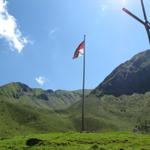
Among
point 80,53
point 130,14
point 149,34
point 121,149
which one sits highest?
point 80,53

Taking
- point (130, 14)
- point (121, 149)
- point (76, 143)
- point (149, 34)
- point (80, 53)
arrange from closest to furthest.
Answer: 1. point (149, 34)
2. point (130, 14)
3. point (121, 149)
4. point (76, 143)
5. point (80, 53)

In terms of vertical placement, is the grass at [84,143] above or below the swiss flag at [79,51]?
below

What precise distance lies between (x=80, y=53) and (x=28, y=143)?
2493 cm

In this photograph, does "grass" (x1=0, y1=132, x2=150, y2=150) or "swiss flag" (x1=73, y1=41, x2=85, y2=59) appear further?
"swiss flag" (x1=73, y1=41, x2=85, y2=59)

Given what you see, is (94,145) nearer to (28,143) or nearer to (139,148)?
(139,148)

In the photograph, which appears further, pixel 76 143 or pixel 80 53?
pixel 80 53

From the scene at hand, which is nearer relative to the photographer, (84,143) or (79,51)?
(84,143)

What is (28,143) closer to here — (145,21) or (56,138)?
(56,138)

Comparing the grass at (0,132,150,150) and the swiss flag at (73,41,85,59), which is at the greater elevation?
the swiss flag at (73,41,85,59)

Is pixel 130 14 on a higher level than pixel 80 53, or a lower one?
lower

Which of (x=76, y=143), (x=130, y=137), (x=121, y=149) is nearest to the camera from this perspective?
(x=121, y=149)

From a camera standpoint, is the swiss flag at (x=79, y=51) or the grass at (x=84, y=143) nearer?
the grass at (x=84, y=143)

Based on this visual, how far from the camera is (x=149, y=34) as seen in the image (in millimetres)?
22453

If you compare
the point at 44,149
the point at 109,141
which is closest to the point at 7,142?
the point at 44,149
